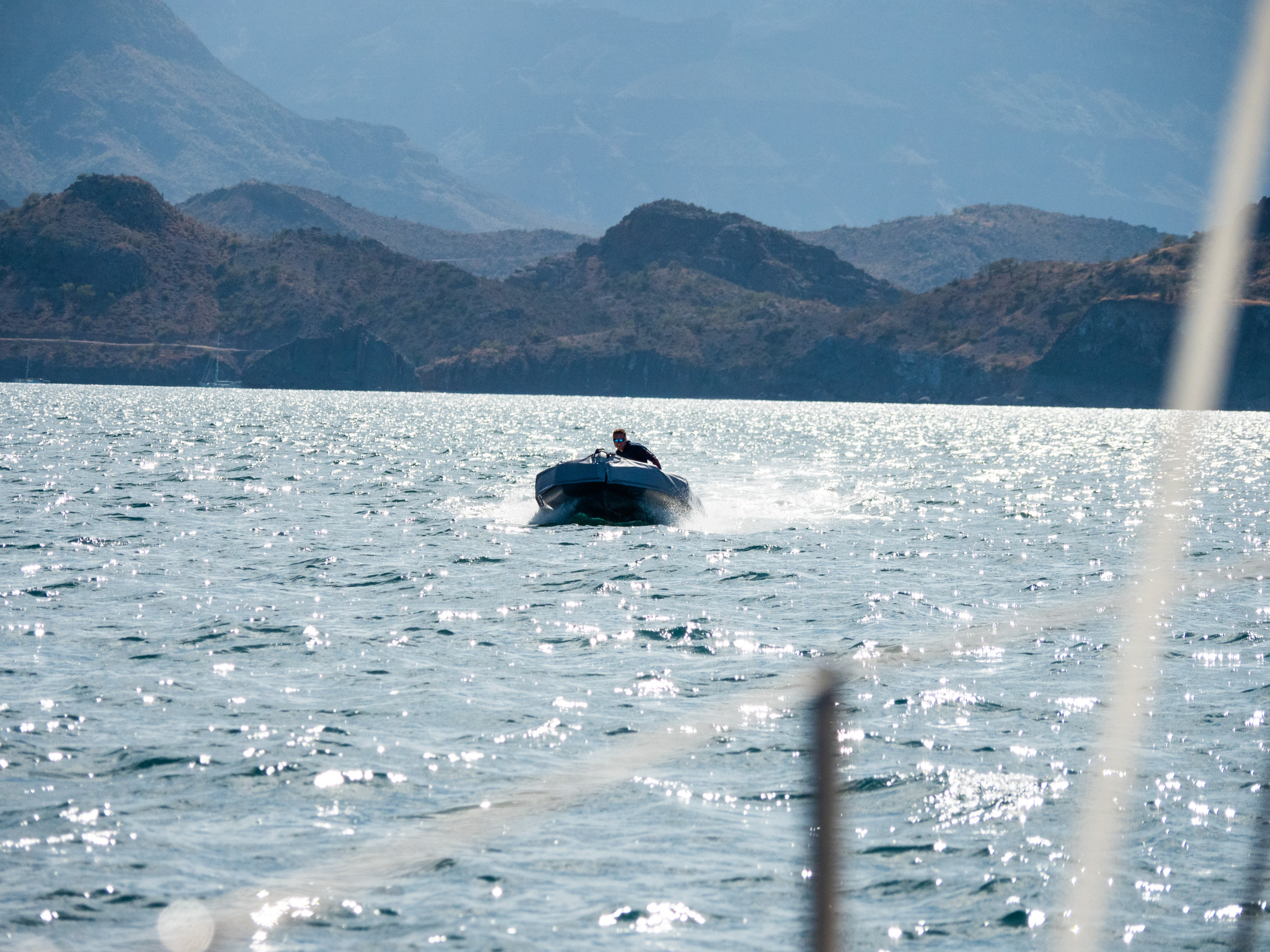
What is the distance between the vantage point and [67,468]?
43938 millimetres

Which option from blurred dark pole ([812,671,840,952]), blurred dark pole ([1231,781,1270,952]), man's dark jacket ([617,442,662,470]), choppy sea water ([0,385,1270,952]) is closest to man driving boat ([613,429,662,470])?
man's dark jacket ([617,442,662,470])

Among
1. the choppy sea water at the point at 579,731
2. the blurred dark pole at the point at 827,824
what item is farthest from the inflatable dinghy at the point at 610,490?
the blurred dark pole at the point at 827,824

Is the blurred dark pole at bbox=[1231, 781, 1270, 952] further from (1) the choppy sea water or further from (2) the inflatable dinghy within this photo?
(2) the inflatable dinghy

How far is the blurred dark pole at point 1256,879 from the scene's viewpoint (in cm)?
857

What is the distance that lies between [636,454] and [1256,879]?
77.5 ft

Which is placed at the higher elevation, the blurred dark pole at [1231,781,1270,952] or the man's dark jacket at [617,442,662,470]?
the man's dark jacket at [617,442,662,470]

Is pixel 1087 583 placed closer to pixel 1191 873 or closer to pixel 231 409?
pixel 1191 873

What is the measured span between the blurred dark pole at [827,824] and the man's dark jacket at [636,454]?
58.5ft

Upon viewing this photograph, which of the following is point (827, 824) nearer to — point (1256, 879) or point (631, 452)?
point (1256, 879)

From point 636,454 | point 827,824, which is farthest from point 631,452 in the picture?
point 827,824

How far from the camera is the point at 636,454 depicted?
32.5 m

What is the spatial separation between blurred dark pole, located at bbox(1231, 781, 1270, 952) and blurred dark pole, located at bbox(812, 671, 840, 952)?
240 cm

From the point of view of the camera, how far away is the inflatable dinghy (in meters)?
30.6

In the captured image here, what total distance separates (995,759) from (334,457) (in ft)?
152
